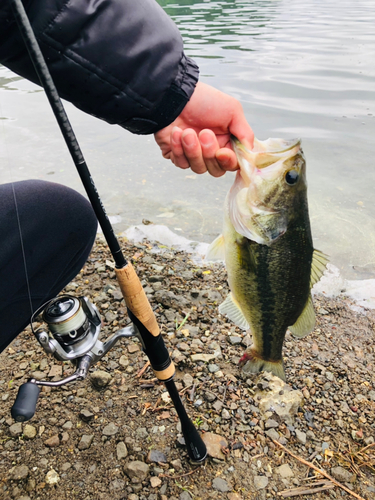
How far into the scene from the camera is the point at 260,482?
6.86 feet

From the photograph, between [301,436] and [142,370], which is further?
[142,370]

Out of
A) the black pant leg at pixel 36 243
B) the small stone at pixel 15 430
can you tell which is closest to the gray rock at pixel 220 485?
the small stone at pixel 15 430

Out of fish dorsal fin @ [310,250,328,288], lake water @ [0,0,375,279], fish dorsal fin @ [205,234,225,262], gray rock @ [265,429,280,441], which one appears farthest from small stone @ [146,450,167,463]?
lake water @ [0,0,375,279]

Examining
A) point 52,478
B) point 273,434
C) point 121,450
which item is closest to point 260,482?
point 273,434

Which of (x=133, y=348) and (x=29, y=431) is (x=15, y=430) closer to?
(x=29, y=431)

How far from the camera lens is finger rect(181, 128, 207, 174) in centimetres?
167

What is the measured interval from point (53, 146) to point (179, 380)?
579 centimetres

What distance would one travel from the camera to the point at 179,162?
1.86 metres

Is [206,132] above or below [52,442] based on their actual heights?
above

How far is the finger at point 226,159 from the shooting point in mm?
1733

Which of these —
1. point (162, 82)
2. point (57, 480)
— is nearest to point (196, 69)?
point (162, 82)

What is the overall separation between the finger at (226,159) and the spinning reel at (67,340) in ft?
2.81

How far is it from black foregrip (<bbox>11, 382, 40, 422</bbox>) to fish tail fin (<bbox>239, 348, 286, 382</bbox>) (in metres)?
1.15

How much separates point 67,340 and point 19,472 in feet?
2.81
